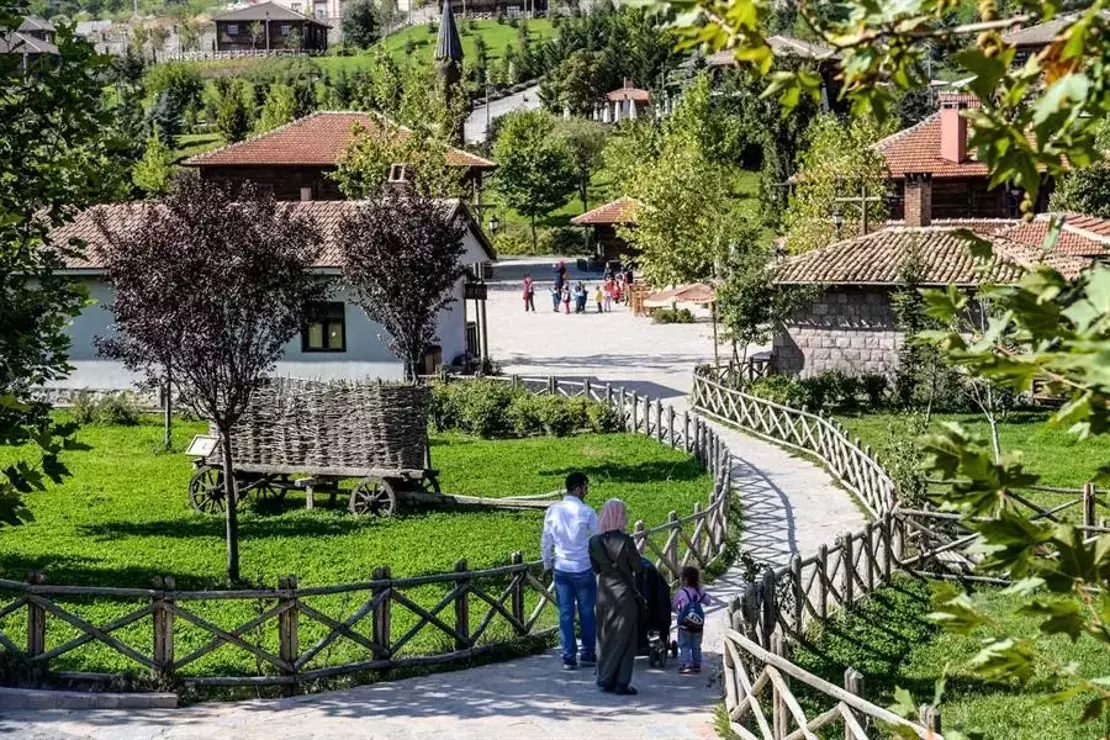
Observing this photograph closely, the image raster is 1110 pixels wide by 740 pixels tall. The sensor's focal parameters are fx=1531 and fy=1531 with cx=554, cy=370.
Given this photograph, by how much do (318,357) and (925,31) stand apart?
2874 cm

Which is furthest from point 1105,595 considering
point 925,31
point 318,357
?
point 318,357

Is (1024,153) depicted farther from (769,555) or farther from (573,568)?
(769,555)

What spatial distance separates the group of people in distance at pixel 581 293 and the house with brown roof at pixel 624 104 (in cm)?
3268

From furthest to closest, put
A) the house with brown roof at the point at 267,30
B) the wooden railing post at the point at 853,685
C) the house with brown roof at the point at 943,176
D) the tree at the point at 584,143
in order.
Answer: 1. the house with brown roof at the point at 267,30
2. the tree at the point at 584,143
3. the house with brown roof at the point at 943,176
4. the wooden railing post at the point at 853,685

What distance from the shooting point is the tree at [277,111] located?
79.8 meters

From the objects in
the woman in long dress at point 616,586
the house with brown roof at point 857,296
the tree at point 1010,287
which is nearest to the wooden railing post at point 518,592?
the woman in long dress at point 616,586

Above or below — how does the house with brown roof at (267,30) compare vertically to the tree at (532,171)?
above

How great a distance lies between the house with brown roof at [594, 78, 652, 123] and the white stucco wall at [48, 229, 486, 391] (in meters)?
57.8

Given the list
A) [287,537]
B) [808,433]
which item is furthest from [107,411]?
[808,433]

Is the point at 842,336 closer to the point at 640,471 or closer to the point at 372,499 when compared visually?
the point at 640,471

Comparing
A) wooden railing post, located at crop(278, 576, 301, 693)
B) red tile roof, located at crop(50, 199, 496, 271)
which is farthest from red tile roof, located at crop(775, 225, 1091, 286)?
wooden railing post, located at crop(278, 576, 301, 693)

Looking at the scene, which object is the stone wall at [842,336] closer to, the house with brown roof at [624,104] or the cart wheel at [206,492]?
the cart wheel at [206,492]

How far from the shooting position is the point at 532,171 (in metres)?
72.5

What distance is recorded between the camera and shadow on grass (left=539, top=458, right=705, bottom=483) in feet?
73.0
